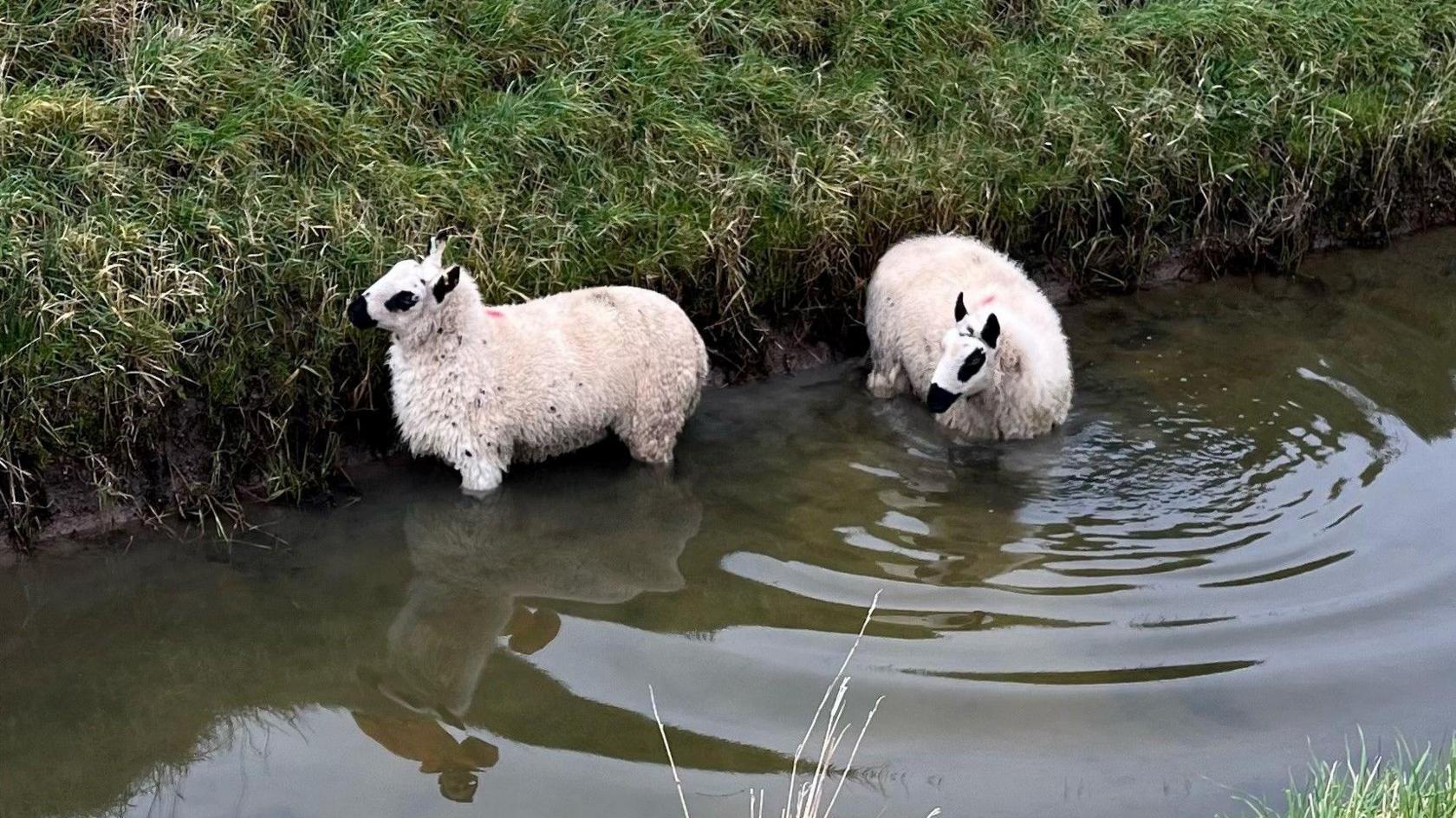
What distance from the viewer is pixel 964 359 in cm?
821

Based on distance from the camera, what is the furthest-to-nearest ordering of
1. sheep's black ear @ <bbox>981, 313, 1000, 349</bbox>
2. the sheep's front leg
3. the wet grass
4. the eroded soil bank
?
sheep's black ear @ <bbox>981, 313, 1000, 349</bbox>, the sheep's front leg, the eroded soil bank, the wet grass

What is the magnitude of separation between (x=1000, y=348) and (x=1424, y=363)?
10.0ft

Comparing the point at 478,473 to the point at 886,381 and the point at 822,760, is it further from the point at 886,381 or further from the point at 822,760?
the point at 822,760

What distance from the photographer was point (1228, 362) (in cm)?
944

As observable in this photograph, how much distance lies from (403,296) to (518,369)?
71 cm

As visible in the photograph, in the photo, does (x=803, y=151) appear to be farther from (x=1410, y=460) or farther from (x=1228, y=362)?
(x=1410, y=460)

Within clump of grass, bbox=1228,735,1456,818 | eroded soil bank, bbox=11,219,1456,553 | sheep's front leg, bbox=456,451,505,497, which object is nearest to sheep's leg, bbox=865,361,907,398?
eroded soil bank, bbox=11,219,1456,553

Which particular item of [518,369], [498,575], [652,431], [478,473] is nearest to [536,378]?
[518,369]

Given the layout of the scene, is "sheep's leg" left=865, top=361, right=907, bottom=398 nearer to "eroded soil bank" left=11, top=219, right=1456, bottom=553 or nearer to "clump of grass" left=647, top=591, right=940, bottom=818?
"eroded soil bank" left=11, top=219, right=1456, bottom=553

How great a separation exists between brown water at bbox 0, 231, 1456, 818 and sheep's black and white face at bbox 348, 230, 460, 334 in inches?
38.0

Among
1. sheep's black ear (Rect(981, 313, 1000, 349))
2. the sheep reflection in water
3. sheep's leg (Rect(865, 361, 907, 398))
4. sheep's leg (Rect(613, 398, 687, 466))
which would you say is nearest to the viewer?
the sheep reflection in water

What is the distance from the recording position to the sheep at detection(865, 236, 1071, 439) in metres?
8.30

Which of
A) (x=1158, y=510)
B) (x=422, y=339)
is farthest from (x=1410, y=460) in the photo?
(x=422, y=339)

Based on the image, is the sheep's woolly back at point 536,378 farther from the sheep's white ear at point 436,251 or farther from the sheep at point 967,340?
the sheep at point 967,340
